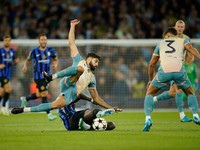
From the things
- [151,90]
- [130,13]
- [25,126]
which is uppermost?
[130,13]

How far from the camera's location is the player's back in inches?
507

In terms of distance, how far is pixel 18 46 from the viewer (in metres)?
22.0

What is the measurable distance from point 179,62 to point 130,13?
1192 cm

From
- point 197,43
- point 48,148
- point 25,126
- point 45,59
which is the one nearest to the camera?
point 48,148

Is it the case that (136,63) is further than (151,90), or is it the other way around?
(136,63)

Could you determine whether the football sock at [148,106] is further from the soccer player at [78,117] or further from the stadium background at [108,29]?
the stadium background at [108,29]

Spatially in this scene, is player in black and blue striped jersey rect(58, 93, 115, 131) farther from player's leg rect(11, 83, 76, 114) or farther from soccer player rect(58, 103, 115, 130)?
player's leg rect(11, 83, 76, 114)

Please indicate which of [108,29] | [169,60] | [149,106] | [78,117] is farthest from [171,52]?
[108,29]

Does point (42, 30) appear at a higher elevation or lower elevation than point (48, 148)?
higher

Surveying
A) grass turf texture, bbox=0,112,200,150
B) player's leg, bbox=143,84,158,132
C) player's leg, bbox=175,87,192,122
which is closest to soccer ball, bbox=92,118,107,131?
grass turf texture, bbox=0,112,200,150

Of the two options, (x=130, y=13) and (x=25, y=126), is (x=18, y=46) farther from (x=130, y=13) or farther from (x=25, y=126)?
(x=25, y=126)

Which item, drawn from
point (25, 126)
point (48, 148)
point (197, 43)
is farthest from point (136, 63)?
point (48, 148)

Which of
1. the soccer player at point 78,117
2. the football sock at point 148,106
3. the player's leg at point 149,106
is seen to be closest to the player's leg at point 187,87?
the player's leg at point 149,106

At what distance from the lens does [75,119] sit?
42.4ft
